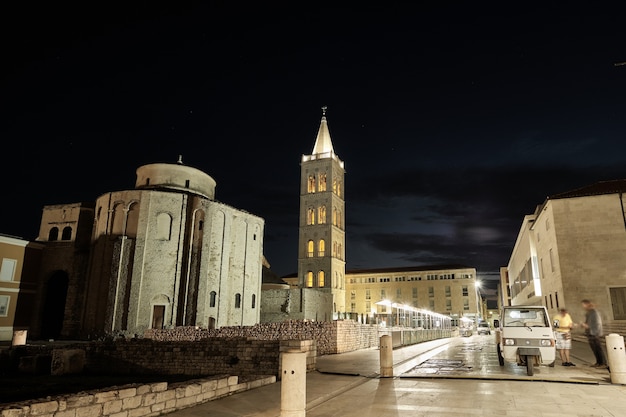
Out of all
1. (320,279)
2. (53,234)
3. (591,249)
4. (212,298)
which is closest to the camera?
(591,249)

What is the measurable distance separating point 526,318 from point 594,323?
5.83ft

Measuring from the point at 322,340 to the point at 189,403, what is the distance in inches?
504

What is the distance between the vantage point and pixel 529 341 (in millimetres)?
10500

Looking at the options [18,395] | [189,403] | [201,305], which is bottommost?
[18,395]

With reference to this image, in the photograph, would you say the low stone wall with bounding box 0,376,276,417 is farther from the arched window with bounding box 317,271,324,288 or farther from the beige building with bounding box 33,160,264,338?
the arched window with bounding box 317,271,324,288

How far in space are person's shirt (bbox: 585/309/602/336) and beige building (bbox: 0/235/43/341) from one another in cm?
3679

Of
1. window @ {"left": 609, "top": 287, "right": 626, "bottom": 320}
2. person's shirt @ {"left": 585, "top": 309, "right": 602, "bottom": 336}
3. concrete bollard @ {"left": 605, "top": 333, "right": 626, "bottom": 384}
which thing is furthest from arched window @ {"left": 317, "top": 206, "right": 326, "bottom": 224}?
concrete bollard @ {"left": 605, "top": 333, "right": 626, "bottom": 384}

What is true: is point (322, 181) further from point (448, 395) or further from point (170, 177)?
point (448, 395)

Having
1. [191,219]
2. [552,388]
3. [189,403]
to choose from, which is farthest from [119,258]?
[552,388]

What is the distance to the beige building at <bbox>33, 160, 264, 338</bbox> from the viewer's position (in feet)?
104

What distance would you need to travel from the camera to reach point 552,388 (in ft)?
27.7

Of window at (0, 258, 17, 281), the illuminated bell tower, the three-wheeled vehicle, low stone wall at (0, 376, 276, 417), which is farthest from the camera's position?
the illuminated bell tower

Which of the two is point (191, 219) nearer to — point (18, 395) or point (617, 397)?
point (18, 395)

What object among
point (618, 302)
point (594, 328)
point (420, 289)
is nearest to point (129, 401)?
point (594, 328)
